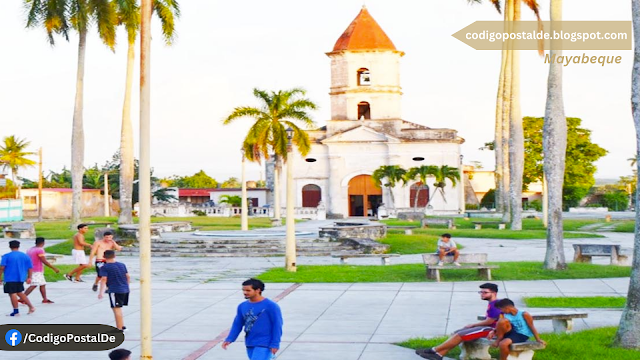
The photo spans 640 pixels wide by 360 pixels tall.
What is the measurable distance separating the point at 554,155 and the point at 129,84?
21379mm

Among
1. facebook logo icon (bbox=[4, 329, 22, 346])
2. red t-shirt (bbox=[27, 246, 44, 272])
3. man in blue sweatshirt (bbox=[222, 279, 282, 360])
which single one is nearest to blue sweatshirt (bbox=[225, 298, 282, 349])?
man in blue sweatshirt (bbox=[222, 279, 282, 360])

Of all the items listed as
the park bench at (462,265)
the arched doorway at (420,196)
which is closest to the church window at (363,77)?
the arched doorway at (420,196)

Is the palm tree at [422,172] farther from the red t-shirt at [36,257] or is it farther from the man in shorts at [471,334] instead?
the man in shorts at [471,334]

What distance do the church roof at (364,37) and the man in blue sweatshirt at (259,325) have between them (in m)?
56.2

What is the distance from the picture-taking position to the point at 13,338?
11.9 metres

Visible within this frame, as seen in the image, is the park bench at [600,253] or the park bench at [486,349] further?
the park bench at [600,253]

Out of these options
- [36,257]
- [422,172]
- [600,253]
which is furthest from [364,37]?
[36,257]

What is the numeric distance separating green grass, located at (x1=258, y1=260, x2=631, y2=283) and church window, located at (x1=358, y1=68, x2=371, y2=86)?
143 ft

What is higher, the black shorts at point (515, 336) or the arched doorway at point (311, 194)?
the arched doorway at point (311, 194)

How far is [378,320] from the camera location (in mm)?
14922

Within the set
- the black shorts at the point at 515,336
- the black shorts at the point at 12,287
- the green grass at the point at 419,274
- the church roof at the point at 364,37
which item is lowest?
the black shorts at the point at 515,336

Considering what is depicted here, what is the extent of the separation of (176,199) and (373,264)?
177 feet

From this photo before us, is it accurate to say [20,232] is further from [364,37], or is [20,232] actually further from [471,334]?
[364,37]

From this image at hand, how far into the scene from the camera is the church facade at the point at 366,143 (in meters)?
65.1
